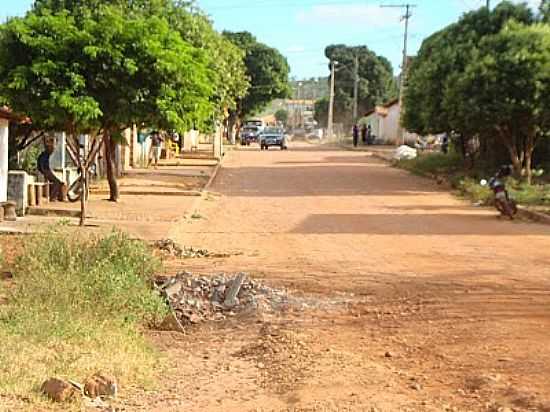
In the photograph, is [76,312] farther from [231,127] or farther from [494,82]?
[231,127]

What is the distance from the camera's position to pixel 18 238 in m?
16.0

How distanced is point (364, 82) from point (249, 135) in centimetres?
2922

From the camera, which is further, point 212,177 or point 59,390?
point 212,177

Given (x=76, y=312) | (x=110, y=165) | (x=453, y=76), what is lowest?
(x=76, y=312)

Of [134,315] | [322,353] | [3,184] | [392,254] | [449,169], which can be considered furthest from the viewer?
[449,169]

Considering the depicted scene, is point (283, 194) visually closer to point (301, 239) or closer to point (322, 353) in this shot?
point (301, 239)

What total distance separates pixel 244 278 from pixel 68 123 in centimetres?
842

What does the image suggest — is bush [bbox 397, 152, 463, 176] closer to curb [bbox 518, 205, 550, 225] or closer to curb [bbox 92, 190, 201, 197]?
curb [bbox 92, 190, 201, 197]

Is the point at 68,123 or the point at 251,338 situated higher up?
the point at 68,123

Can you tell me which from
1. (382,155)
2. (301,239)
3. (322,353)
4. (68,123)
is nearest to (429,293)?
(322,353)

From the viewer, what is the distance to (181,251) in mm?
15625

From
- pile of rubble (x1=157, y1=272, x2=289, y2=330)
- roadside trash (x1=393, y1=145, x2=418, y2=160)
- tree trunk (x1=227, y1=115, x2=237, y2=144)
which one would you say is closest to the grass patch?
pile of rubble (x1=157, y1=272, x2=289, y2=330)

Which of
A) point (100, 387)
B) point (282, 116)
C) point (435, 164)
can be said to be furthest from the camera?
point (282, 116)

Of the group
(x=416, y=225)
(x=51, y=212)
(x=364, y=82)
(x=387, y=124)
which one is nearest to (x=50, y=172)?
(x=51, y=212)
